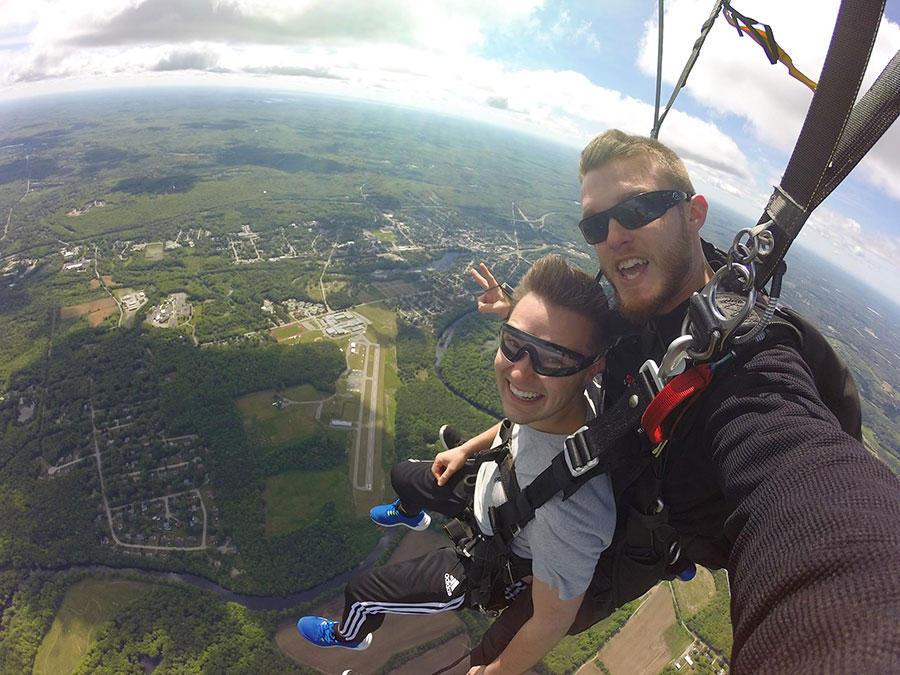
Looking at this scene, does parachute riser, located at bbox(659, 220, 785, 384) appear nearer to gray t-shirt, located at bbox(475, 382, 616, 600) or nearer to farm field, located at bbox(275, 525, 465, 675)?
gray t-shirt, located at bbox(475, 382, 616, 600)

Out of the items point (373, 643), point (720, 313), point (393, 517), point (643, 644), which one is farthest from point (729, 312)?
point (643, 644)

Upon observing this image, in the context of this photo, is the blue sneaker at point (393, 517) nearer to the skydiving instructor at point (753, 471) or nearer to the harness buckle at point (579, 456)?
the skydiving instructor at point (753, 471)

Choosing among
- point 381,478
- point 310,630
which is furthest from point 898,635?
point 381,478

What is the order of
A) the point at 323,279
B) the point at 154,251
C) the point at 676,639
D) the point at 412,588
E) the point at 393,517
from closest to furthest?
the point at 412,588 → the point at 393,517 → the point at 676,639 → the point at 323,279 → the point at 154,251

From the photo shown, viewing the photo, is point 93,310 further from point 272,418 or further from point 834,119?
point 834,119

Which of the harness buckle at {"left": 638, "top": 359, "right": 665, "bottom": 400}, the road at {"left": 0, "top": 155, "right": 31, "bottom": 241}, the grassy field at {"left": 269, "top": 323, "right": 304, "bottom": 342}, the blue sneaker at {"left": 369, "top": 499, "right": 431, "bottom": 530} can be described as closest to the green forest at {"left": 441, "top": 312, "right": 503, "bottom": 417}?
the grassy field at {"left": 269, "top": 323, "right": 304, "bottom": 342}

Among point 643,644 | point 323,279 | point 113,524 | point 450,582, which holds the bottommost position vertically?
point 113,524

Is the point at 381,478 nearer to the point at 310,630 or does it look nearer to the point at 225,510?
the point at 225,510

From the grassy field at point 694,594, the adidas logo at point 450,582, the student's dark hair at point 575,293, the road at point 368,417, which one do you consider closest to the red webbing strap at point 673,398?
the student's dark hair at point 575,293
